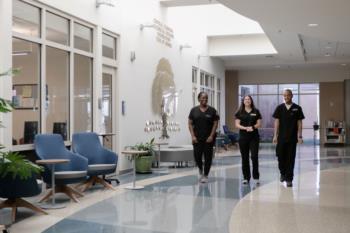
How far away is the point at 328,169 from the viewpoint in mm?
9672

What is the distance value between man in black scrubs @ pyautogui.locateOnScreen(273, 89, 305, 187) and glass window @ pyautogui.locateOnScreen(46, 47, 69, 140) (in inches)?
134

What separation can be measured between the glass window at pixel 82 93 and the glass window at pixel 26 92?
1100 millimetres

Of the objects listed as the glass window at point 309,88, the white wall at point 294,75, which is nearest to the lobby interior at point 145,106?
the white wall at point 294,75

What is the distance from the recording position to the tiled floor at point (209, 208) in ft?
14.7

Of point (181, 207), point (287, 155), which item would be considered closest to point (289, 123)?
point (287, 155)

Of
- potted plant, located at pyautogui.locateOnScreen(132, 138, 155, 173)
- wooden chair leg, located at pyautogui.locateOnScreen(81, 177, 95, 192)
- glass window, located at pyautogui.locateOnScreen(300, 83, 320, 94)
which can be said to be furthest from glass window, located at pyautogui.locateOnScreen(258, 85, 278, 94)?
wooden chair leg, located at pyautogui.locateOnScreen(81, 177, 95, 192)

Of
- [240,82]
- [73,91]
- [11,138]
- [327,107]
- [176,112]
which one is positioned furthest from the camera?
[240,82]

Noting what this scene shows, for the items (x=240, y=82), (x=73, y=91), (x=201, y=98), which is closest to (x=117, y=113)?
(x=73, y=91)

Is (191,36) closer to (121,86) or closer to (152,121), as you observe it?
(152,121)

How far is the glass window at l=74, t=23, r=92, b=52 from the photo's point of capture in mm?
7645

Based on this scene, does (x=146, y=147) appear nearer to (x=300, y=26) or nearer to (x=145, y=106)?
(x=145, y=106)

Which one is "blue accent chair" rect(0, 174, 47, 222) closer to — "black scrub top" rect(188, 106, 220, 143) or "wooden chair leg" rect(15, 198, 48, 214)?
"wooden chair leg" rect(15, 198, 48, 214)

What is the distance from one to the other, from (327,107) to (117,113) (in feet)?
43.0

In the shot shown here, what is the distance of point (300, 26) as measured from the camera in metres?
9.84
